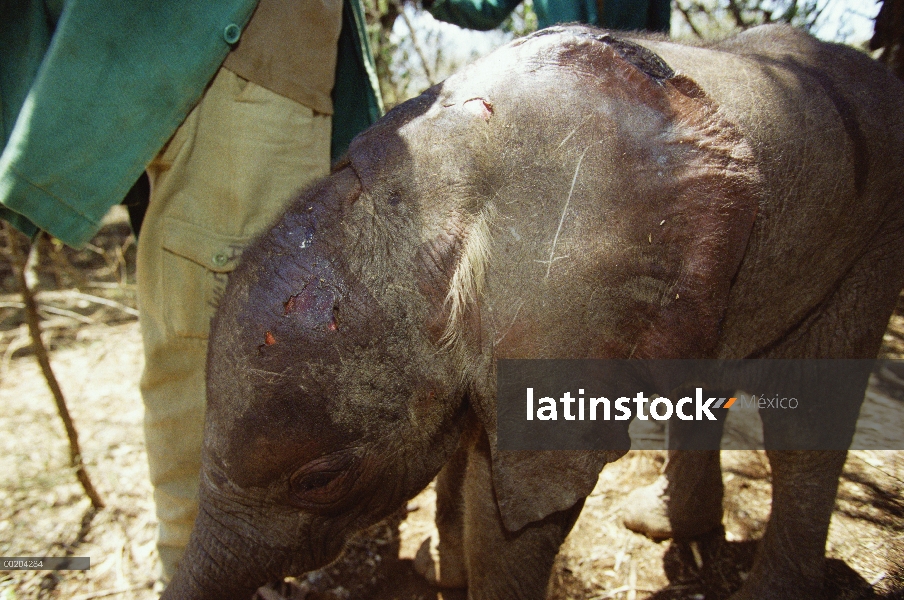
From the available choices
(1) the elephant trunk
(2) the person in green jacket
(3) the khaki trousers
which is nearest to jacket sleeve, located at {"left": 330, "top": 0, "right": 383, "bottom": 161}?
(2) the person in green jacket

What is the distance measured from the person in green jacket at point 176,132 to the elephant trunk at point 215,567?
733mm

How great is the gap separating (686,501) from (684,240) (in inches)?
67.7

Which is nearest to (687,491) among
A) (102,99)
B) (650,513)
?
(650,513)

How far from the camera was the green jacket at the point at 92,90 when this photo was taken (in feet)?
6.37

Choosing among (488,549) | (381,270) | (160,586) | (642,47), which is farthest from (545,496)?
(160,586)

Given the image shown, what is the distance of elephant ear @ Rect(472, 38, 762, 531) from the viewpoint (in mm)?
1581

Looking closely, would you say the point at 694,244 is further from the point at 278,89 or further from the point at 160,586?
Answer: the point at 160,586

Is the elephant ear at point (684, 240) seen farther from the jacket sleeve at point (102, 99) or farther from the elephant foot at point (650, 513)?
the elephant foot at point (650, 513)

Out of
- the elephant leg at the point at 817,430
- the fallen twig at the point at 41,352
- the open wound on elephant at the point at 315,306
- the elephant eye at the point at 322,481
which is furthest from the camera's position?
the fallen twig at the point at 41,352

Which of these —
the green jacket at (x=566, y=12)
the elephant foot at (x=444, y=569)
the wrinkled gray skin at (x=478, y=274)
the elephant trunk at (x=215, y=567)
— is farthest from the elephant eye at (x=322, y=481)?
the green jacket at (x=566, y=12)

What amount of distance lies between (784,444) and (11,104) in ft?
10.2

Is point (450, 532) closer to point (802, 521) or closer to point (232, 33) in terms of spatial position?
point (802, 521)

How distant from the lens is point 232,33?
2121 millimetres

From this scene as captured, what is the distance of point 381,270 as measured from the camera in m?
1.58
